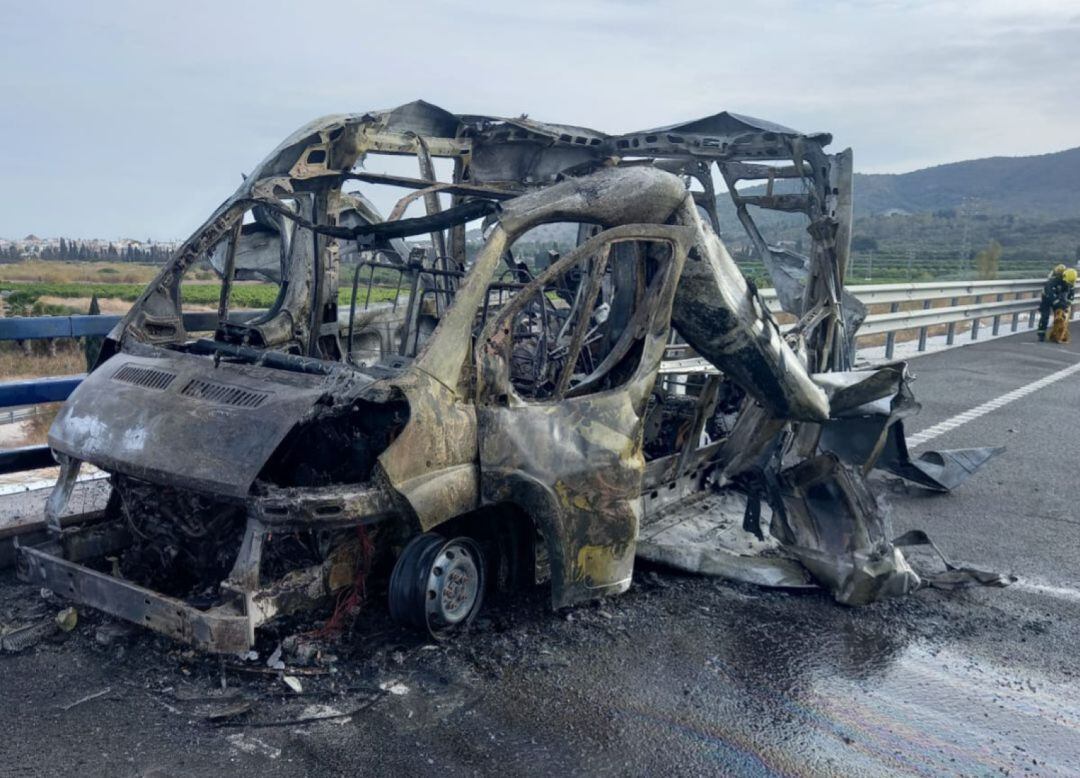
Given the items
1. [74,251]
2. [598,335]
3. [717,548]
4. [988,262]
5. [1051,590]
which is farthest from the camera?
[74,251]

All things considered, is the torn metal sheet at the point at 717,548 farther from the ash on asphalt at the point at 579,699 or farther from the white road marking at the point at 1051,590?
the white road marking at the point at 1051,590

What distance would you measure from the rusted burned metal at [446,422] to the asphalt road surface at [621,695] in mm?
263

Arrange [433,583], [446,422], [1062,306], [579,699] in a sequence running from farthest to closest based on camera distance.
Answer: [1062,306] < [433,583] < [446,422] < [579,699]

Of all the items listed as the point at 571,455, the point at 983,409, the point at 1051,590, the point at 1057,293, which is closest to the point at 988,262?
the point at 1057,293

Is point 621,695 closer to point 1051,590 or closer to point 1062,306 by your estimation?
point 1051,590

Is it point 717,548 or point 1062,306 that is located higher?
point 1062,306

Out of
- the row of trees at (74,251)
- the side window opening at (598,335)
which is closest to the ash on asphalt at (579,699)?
the side window opening at (598,335)

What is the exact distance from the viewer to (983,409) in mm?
11000

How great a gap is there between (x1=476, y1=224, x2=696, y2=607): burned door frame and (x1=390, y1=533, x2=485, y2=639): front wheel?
321 millimetres

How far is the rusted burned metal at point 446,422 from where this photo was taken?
384cm

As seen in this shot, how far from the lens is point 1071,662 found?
4.43m

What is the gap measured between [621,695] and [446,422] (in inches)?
53.6

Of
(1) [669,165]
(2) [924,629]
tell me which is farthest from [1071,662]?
(1) [669,165]

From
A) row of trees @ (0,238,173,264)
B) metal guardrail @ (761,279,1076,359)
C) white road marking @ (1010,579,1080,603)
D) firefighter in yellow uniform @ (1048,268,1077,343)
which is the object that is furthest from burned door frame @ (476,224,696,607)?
row of trees @ (0,238,173,264)
